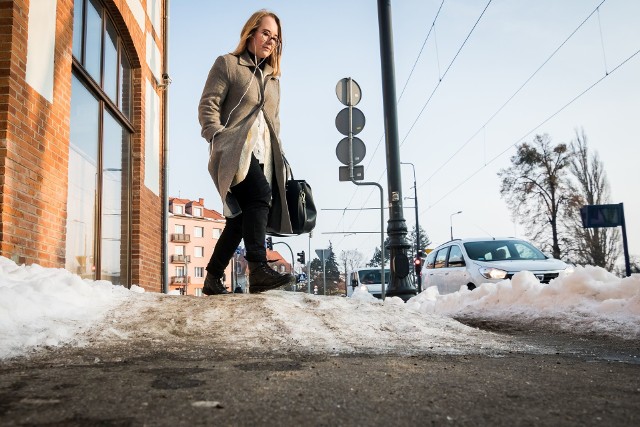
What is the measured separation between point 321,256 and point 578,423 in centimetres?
2088

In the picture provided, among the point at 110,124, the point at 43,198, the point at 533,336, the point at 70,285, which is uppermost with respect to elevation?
the point at 110,124

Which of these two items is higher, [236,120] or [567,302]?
[236,120]

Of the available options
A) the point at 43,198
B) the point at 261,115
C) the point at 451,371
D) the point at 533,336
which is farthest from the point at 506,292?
the point at 43,198

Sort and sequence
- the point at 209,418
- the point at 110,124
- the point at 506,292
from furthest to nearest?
the point at 110,124, the point at 506,292, the point at 209,418

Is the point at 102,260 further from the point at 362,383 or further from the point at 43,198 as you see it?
the point at 362,383

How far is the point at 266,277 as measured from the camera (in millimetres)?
4270

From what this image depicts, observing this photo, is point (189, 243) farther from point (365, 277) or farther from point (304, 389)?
point (304, 389)

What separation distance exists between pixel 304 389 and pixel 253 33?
3.36 m

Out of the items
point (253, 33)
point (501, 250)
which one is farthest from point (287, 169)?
point (501, 250)

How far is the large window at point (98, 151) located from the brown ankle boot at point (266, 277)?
86.0 inches

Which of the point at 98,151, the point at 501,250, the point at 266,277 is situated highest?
the point at 98,151

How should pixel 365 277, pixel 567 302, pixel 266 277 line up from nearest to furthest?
pixel 266 277 < pixel 567 302 < pixel 365 277

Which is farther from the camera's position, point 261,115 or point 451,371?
point 261,115

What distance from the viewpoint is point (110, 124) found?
7.02 m
